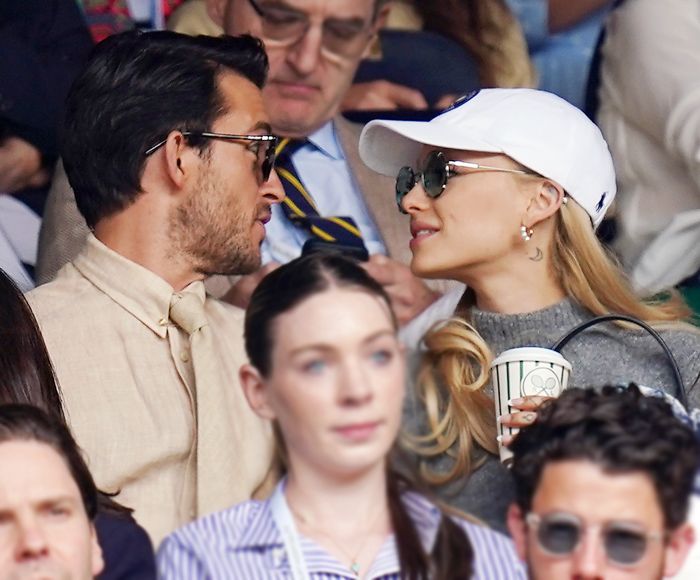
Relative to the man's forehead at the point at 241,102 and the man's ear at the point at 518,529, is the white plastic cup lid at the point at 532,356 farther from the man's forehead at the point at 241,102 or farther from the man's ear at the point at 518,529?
the man's forehead at the point at 241,102

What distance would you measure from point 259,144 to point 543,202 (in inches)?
21.5

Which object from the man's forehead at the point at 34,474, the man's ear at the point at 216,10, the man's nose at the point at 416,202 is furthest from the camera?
the man's ear at the point at 216,10

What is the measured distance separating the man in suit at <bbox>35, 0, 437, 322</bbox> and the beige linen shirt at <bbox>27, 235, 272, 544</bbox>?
75cm

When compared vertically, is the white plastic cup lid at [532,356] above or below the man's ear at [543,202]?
above

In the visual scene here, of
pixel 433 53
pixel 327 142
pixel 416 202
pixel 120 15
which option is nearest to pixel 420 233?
pixel 416 202

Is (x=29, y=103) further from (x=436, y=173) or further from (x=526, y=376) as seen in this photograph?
(x=526, y=376)

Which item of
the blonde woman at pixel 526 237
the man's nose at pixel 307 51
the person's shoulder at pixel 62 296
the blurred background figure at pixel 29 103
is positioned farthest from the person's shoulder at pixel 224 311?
the man's nose at pixel 307 51

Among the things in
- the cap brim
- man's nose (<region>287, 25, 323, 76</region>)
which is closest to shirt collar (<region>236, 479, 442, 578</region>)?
the cap brim

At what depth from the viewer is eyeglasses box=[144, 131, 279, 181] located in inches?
124

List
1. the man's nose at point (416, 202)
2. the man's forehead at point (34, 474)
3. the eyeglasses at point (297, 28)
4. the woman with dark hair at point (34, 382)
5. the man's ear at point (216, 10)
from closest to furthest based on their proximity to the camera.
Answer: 1. the man's forehead at point (34, 474)
2. the woman with dark hair at point (34, 382)
3. the man's nose at point (416, 202)
4. the eyeglasses at point (297, 28)
5. the man's ear at point (216, 10)

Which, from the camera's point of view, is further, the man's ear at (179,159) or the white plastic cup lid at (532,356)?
the man's ear at (179,159)

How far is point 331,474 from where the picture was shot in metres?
2.07

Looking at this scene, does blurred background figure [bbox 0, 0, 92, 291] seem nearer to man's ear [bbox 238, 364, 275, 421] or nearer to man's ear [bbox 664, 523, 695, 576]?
man's ear [bbox 238, 364, 275, 421]

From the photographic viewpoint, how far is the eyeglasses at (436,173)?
303 centimetres
